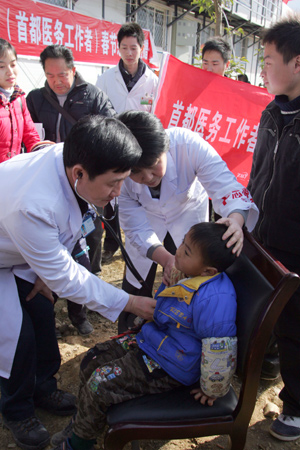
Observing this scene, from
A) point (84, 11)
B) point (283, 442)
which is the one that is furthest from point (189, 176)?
point (84, 11)

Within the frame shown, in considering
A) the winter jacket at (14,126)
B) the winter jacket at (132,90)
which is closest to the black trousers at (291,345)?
the winter jacket at (14,126)

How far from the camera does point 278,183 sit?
191 cm

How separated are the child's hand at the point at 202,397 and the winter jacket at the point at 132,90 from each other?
128 inches

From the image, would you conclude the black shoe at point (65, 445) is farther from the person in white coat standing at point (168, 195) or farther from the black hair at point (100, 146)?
the black hair at point (100, 146)

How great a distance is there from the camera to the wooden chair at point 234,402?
132 centimetres

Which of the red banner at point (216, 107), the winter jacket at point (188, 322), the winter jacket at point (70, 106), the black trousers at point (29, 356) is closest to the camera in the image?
the winter jacket at point (188, 322)

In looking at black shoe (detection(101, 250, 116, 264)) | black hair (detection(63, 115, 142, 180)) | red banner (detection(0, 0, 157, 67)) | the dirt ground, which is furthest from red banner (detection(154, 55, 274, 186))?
red banner (detection(0, 0, 157, 67))

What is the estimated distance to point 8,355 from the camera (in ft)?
5.64

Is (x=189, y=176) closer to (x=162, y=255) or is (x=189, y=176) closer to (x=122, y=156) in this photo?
(x=162, y=255)

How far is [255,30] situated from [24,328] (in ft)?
57.8

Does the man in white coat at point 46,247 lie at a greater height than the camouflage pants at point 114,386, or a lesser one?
greater

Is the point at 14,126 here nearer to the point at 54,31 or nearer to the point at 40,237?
the point at 40,237

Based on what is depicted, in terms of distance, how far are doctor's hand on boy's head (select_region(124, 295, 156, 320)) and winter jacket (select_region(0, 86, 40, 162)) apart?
1.94 metres

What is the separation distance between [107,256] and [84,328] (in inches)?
52.6
